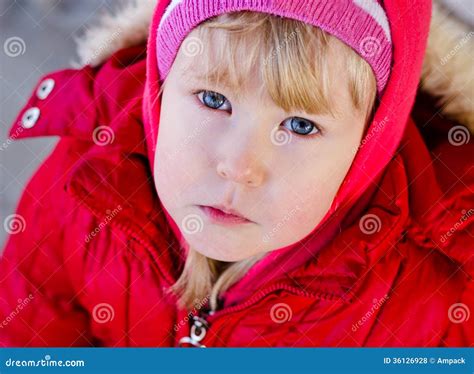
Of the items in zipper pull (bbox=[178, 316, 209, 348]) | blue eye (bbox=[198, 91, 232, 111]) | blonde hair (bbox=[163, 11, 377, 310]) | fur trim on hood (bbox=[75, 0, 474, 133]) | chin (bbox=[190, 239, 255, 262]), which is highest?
fur trim on hood (bbox=[75, 0, 474, 133])

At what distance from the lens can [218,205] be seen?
72 cm

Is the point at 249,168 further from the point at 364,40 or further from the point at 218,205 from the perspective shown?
the point at 364,40

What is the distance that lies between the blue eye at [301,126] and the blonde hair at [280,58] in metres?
0.02

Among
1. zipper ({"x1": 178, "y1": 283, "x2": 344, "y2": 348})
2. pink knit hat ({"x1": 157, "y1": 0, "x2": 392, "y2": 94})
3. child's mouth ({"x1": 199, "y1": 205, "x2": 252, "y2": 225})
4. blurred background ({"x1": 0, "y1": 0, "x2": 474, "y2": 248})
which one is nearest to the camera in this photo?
pink knit hat ({"x1": 157, "y1": 0, "x2": 392, "y2": 94})

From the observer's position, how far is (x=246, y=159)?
2.18 ft

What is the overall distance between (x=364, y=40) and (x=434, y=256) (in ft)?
1.13

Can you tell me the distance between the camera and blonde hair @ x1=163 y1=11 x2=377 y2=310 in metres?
0.63
